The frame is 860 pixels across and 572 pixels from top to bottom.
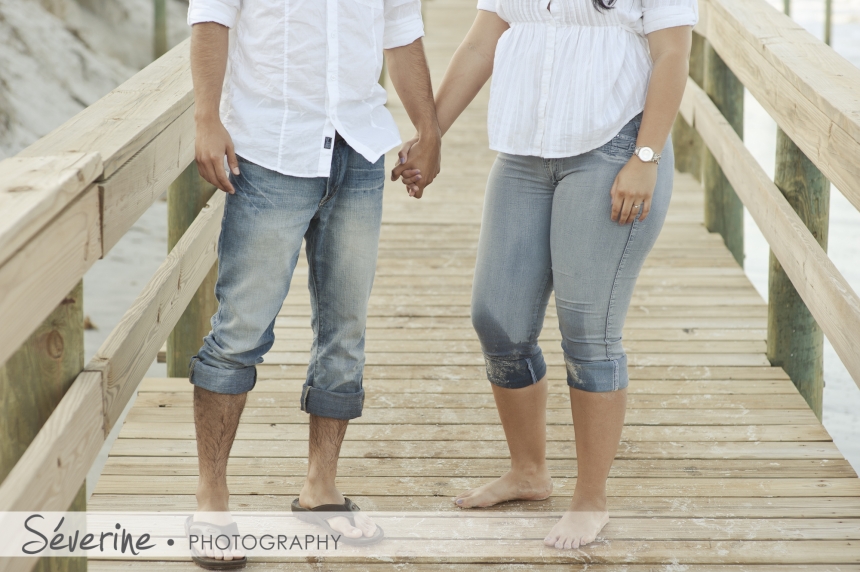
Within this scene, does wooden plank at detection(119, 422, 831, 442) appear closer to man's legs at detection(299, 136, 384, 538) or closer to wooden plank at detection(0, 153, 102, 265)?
man's legs at detection(299, 136, 384, 538)

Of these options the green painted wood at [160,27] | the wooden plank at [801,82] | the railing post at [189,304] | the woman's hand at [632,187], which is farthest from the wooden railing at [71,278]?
the green painted wood at [160,27]

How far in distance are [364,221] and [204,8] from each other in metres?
0.52

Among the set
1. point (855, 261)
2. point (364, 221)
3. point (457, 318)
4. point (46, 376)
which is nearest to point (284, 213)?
point (364, 221)

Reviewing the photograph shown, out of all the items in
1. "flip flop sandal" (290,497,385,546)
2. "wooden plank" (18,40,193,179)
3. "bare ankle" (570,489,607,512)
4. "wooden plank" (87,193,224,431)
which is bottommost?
"flip flop sandal" (290,497,385,546)

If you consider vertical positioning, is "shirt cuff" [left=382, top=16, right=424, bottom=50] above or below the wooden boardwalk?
above

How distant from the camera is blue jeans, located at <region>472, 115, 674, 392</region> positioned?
196 cm

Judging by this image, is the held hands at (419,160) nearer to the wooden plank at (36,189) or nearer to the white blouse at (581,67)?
the white blouse at (581,67)

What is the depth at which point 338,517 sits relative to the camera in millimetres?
2170

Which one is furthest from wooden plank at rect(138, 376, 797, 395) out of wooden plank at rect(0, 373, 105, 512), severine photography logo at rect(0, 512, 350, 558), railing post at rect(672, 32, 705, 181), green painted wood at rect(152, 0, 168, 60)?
green painted wood at rect(152, 0, 168, 60)

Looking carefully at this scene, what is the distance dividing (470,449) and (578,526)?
1.74 ft

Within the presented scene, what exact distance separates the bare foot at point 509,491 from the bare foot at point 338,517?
10.0 inches

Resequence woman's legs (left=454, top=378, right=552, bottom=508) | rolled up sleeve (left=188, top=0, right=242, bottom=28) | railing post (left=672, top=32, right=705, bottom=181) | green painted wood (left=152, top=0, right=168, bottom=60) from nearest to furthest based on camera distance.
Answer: rolled up sleeve (left=188, top=0, right=242, bottom=28)
woman's legs (left=454, top=378, right=552, bottom=508)
railing post (left=672, top=32, right=705, bottom=181)
green painted wood (left=152, top=0, right=168, bottom=60)

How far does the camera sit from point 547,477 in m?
2.35

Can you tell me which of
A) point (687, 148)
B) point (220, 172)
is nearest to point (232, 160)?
point (220, 172)
